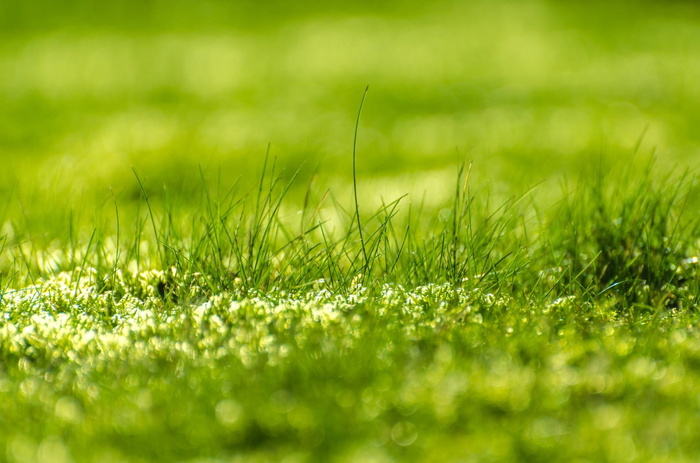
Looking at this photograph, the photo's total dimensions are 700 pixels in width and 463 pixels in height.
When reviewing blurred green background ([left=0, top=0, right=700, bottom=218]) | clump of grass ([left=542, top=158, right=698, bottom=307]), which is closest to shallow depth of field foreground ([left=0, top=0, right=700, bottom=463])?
clump of grass ([left=542, top=158, right=698, bottom=307])

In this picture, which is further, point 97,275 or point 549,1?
point 549,1

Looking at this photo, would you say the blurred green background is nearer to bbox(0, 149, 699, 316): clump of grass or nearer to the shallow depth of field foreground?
the shallow depth of field foreground

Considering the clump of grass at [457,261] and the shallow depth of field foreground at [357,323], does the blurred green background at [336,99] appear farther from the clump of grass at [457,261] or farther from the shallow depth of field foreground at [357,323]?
the clump of grass at [457,261]

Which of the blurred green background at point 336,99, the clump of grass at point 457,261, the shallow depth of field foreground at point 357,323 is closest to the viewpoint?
the shallow depth of field foreground at point 357,323

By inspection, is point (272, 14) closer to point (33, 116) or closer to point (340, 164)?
point (33, 116)

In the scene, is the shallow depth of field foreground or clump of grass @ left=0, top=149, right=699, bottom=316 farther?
clump of grass @ left=0, top=149, right=699, bottom=316

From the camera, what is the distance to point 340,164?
7.57 meters

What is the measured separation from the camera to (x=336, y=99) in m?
11.0

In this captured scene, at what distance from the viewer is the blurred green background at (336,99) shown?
24.1 feet

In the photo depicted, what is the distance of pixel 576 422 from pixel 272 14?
2099 centimetres

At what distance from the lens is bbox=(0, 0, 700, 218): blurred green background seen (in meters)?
7.33

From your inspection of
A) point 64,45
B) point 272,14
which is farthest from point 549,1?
point 64,45

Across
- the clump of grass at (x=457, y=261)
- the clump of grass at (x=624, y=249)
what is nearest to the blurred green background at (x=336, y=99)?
the clump of grass at (x=457, y=261)

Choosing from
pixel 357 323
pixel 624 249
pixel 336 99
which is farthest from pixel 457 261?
pixel 336 99
